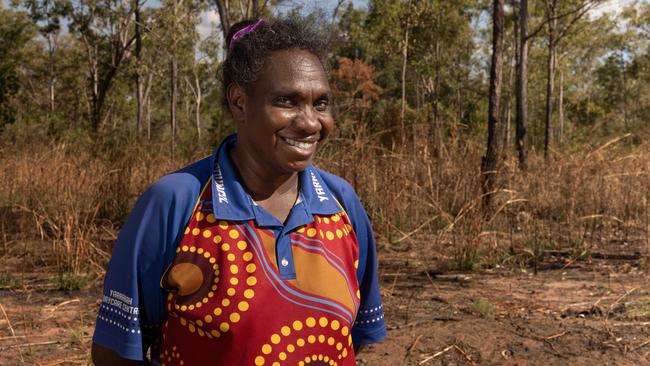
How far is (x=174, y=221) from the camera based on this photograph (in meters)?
1.17

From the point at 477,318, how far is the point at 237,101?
8.28ft

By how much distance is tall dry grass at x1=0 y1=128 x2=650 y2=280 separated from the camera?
15.5 ft

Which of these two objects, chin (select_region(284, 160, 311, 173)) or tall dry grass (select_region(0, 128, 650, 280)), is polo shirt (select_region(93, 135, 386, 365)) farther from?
tall dry grass (select_region(0, 128, 650, 280))

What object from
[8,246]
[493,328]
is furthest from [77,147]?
[493,328]

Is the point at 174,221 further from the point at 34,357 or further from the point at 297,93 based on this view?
the point at 34,357

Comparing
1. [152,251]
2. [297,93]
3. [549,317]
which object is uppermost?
[297,93]

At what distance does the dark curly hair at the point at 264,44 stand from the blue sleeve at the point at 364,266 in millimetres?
276

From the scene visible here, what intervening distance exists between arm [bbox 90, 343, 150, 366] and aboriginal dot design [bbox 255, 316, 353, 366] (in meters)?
0.26

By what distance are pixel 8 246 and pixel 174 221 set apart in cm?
443

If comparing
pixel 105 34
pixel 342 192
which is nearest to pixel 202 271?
pixel 342 192

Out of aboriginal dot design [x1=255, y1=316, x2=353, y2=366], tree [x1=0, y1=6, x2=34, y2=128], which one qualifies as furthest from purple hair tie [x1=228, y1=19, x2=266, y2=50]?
tree [x1=0, y1=6, x2=34, y2=128]

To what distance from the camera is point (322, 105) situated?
4.42 ft

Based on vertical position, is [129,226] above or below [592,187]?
above

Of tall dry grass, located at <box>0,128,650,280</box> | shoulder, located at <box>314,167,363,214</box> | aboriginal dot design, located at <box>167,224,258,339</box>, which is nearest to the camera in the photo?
aboriginal dot design, located at <box>167,224,258,339</box>
